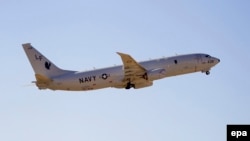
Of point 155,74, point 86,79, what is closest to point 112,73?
point 86,79

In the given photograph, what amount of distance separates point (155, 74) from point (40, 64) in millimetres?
19782

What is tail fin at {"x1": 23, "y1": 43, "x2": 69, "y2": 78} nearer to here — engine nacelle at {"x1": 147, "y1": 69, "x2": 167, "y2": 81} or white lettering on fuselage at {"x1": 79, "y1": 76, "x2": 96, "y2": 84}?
white lettering on fuselage at {"x1": 79, "y1": 76, "x2": 96, "y2": 84}

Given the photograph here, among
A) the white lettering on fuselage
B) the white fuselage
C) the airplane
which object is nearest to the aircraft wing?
the airplane

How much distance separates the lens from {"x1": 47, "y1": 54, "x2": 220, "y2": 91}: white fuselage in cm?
8200

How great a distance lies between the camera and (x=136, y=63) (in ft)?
276

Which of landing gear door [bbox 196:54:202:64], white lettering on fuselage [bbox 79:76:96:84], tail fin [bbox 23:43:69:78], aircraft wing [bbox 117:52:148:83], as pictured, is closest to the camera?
white lettering on fuselage [bbox 79:76:96:84]

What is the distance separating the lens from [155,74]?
8519 centimetres

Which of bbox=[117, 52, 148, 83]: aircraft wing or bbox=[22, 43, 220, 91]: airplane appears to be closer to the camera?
bbox=[22, 43, 220, 91]: airplane

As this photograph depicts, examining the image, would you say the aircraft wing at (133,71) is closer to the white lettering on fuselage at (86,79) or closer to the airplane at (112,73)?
the airplane at (112,73)

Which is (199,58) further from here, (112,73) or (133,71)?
(112,73)

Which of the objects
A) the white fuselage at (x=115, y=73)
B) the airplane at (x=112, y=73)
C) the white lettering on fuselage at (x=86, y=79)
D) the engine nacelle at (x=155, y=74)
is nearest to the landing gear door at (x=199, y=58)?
the white fuselage at (x=115, y=73)

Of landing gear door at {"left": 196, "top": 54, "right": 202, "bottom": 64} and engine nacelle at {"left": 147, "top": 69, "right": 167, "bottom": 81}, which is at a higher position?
landing gear door at {"left": 196, "top": 54, "right": 202, "bottom": 64}

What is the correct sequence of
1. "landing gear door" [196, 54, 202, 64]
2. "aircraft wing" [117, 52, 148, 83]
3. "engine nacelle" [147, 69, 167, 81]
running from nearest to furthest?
"aircraft wing" [117, 52, 148, 83] → "engine nacelle" [147, 69, 167, 81] → "landing gear door" [196, 54, 202, 64]

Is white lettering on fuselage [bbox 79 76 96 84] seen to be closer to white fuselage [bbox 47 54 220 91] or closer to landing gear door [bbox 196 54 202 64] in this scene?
white fuselage [bbox 47 54 220 91]
